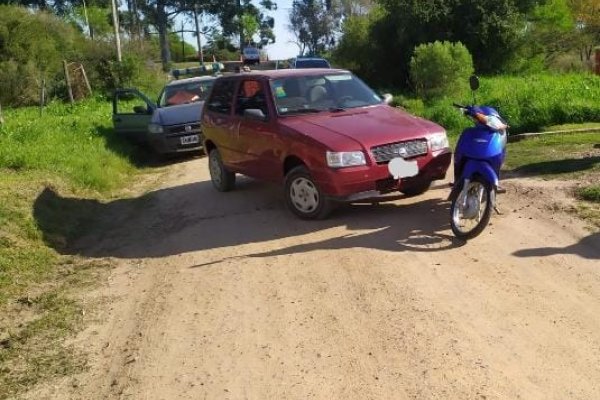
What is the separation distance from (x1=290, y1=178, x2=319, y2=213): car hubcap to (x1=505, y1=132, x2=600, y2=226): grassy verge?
2.70m

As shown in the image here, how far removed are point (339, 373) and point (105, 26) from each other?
67811 mm

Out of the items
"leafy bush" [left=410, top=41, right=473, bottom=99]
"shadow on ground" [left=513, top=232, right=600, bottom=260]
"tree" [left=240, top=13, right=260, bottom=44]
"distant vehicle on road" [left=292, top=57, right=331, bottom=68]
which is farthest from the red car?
"tree" [left=240, top=13, right=260, bottom=44]

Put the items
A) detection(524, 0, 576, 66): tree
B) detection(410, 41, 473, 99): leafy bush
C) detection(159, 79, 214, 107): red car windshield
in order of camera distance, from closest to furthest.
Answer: detection(159, 79, 214, 107): red car windshield → detection(410, 41, 473, 99): leafy bush → detection(524, 0, 576, 66): tree

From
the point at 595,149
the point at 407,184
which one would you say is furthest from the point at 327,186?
the point at 595,149

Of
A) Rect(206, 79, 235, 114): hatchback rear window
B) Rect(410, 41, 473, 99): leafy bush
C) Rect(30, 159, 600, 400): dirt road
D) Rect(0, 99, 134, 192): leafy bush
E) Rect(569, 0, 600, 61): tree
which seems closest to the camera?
Rect(30, 159, 600, 400): dirt road

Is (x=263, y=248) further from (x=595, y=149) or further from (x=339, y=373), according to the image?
(x=595, y=149)

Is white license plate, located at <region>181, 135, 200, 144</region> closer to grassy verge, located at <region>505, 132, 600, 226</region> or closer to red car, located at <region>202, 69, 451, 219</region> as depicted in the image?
red car, located at <region>202, 69, 451, 219</region>

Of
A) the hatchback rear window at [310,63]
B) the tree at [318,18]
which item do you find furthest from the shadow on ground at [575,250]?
the tree at [318,18]

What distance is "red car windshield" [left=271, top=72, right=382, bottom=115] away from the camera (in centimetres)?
777

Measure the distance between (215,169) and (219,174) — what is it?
15cm

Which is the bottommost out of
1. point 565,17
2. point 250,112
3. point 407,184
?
point 407,184

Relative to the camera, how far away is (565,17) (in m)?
39.3

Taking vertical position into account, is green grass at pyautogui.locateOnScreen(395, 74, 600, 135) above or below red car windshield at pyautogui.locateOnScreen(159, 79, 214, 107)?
below

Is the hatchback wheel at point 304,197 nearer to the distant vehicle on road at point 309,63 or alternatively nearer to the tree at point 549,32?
the distant vehicle on road at point 309,63
